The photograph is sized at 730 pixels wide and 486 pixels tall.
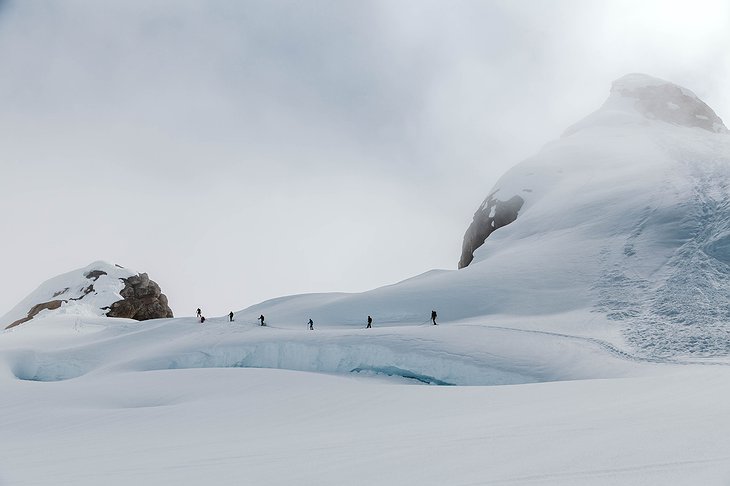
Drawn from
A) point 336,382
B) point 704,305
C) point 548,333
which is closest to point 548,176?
point 704,305

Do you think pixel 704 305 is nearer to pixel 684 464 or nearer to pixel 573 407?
pixel 573 407

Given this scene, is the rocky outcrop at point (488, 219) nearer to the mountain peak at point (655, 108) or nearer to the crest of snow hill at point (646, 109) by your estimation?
the crest of snow hill at point (646, 109)

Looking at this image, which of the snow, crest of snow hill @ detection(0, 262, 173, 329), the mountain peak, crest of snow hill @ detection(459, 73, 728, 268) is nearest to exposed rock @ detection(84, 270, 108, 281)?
crest of snow hill @ detection(0, 262, 173, 329)

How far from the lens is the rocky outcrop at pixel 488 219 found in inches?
2596

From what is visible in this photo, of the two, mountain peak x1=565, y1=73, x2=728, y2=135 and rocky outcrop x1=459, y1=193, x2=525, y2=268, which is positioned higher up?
mountain peak x1=565, y1=73, x2=728, y2=135

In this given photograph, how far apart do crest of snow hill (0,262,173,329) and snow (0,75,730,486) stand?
1152 millimetres

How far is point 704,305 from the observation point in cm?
3078

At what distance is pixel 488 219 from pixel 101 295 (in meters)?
50.3

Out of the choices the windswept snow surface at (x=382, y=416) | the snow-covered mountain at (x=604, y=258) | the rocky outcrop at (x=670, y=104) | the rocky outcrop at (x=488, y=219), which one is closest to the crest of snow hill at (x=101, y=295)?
the snow-covered mountain at (x=604, y=258)

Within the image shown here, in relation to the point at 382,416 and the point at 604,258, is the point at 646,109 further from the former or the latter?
the point at 382,416

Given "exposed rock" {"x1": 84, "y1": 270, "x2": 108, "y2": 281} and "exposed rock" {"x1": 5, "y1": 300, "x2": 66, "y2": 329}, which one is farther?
"exposed rock" {"x1": 84, "y1": 270, "x2": 108, "y2": 281}

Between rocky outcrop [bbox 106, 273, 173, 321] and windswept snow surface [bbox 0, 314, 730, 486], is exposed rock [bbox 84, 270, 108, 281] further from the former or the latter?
windswept snow surface [bbox 0, 314, 730, 486]

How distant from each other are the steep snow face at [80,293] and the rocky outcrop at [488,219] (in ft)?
151

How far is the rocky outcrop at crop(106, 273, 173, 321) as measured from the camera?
64.4 m
